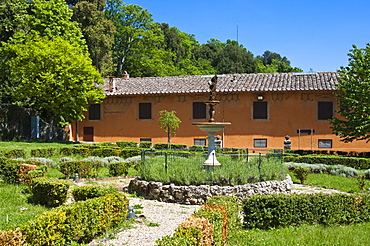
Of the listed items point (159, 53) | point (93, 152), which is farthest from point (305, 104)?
point (159, 53)

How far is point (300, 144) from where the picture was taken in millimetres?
26125

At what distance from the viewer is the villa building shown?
26078 millimetres

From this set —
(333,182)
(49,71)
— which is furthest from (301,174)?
(49,71)

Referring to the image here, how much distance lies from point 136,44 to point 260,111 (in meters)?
23.9

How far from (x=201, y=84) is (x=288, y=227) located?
2079 centimetres

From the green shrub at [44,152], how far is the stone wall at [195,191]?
9.50m

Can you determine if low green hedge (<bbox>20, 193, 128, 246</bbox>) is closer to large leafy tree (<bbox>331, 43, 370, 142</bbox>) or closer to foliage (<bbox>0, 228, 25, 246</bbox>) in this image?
foliage (<bbox>0, 228, 25, 246</bbox>)

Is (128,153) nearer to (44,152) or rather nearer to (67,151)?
(67,151)

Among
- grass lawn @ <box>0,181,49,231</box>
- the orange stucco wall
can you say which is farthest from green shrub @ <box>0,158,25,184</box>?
the orange stucco wall

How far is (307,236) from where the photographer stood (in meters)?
7.52

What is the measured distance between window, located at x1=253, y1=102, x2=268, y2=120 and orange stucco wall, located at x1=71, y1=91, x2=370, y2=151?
0.23 m

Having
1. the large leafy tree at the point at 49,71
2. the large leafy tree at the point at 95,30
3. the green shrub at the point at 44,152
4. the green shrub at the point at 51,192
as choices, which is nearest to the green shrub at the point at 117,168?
the green shrub at the point at 51,192

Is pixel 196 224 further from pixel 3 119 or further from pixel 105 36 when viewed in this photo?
pixel 105 36

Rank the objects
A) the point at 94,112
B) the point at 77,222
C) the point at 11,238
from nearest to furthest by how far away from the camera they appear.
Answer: the point at 11,238 → the point at 77,222 → the point at 94,112
